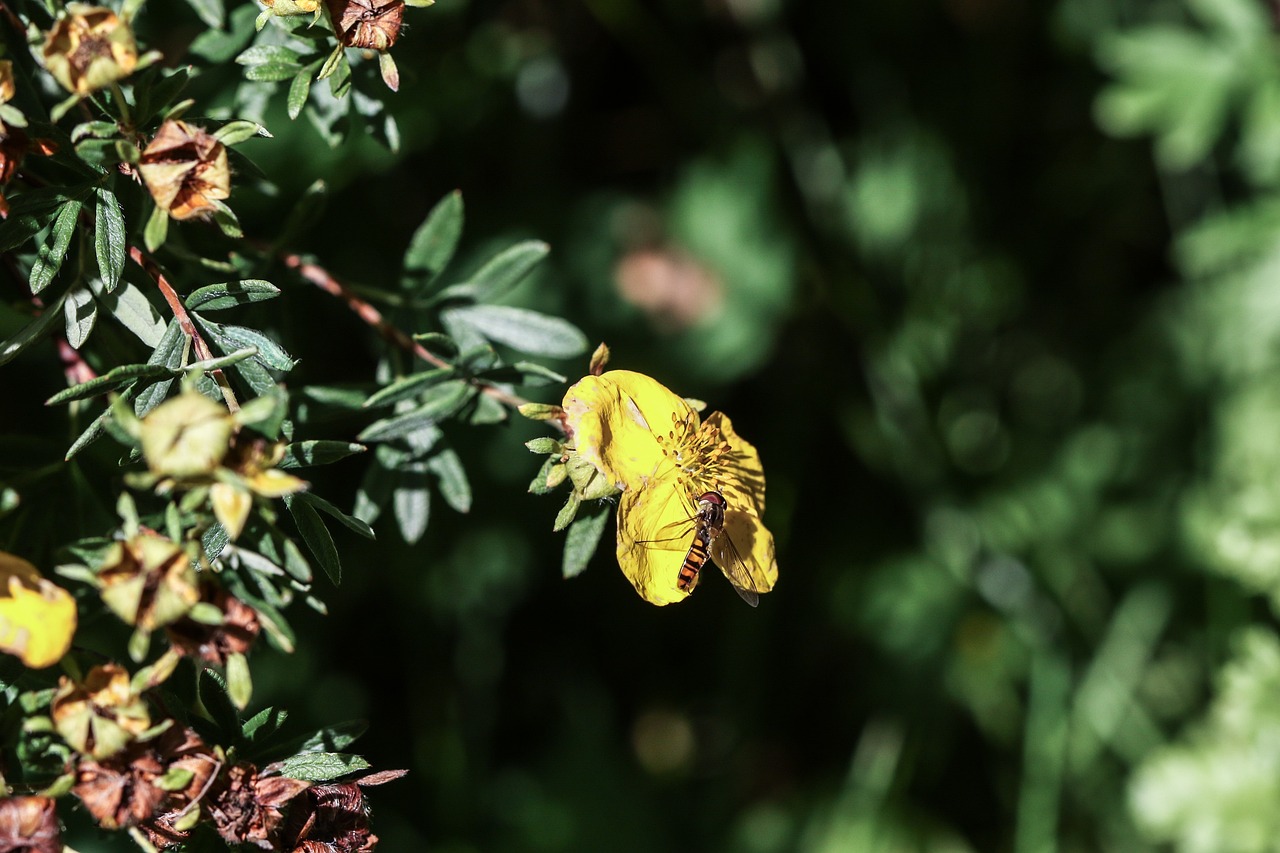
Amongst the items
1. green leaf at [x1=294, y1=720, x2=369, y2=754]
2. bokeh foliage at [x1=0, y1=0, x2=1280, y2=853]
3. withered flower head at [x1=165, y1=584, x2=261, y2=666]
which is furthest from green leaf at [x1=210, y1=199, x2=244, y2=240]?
bokeh foliage at [x1=0, y1=0, x2=1280, y2=853]

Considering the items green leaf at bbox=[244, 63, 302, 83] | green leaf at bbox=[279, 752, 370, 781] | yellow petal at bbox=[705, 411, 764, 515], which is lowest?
yellow petal at bbox=[705, 411, 764, 515]

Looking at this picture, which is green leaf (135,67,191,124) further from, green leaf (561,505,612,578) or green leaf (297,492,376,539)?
green leaf (561,505,612,578)

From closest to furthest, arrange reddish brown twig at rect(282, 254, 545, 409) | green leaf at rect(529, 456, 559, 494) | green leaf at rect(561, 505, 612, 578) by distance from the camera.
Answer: green leaf at rect(529, 456, 559, 494) < green leaf at rect(561, 505, 612, 578) < reddish brown twig at rect(282, 254, 545, 409)

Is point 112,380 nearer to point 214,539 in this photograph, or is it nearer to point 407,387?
point 214,539

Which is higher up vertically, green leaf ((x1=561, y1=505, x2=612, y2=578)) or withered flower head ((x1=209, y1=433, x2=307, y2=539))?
withered flower head ((x1=209, y1=433, x2=307, y2=539))

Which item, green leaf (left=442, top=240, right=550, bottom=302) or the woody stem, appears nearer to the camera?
the woody stem

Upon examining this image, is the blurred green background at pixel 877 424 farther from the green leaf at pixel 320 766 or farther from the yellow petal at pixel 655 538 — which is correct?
the green leaf at pixel 320 766

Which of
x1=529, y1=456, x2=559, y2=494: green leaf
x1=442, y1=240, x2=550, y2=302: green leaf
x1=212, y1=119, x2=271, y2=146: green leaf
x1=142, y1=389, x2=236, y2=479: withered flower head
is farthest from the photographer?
x1=442, y1=240, x2=550, y2=302: green leaf
